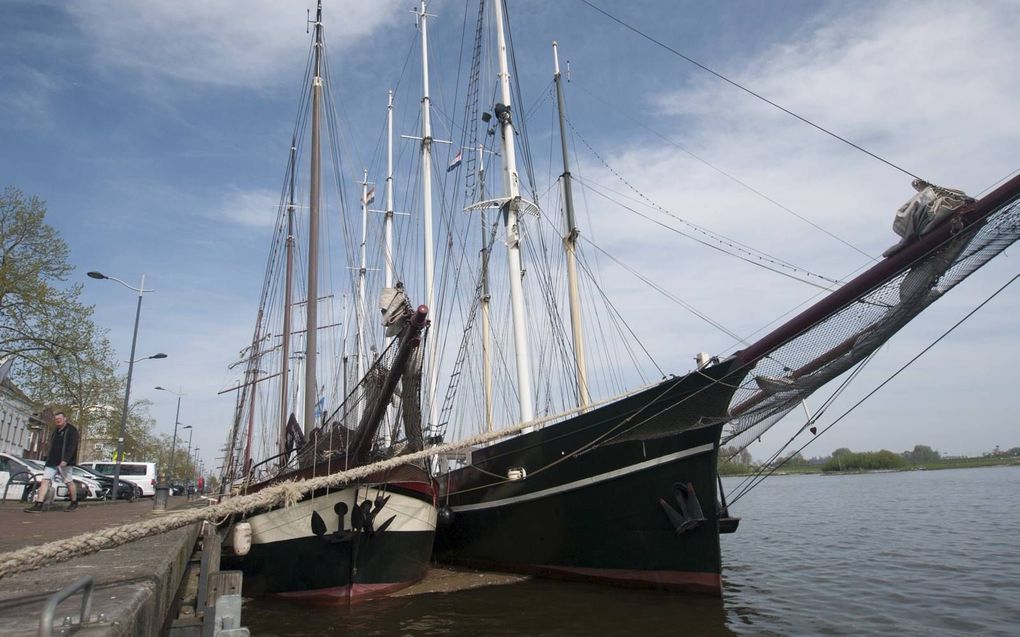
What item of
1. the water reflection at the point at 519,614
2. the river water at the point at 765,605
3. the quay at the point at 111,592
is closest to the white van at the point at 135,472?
the water reflection at the point at 519,614

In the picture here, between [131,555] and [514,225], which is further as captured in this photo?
[514,225]

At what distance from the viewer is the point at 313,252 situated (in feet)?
52.4

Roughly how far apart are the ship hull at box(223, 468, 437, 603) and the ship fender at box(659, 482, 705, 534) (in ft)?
15.6

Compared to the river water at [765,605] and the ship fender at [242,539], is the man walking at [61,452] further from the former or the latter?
the river water at [765,605]

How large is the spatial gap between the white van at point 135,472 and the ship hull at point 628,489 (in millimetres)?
23895

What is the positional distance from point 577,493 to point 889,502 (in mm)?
29629

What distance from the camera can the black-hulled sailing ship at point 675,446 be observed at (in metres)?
8.48

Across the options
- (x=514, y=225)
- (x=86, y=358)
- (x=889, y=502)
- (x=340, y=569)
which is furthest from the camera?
(x=889, y=502)

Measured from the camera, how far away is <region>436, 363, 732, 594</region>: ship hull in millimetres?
10281

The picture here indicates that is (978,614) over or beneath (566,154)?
beneath

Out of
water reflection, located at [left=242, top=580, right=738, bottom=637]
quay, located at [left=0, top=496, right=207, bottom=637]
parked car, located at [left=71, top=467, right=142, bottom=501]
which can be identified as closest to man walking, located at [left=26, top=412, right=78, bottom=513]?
water reflection, located at [left=242, top=580, right=738, bottom=637]

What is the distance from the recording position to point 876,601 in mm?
10148

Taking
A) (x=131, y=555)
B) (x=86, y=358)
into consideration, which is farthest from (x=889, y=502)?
(x=86, y=358)

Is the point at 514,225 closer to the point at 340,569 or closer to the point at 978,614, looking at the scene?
the point at 340,569
